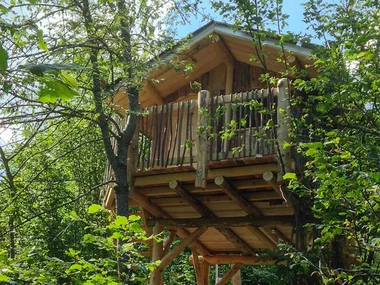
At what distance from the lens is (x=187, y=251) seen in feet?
60.4

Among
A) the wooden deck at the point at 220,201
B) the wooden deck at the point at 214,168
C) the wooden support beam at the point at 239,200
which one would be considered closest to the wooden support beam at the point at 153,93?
the wooden deck at the point at 214,168

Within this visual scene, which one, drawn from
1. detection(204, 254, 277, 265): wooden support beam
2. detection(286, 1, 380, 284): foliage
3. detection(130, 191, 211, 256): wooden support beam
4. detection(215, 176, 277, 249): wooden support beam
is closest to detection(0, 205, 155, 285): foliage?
detection(286, 1, 380, 284): foliage

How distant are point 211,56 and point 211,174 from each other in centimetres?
364

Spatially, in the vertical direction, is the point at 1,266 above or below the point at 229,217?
below

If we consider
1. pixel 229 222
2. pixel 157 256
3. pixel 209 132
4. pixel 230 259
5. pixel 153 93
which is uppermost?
pixel 153 93

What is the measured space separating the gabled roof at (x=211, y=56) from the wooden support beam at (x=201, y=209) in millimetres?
1838

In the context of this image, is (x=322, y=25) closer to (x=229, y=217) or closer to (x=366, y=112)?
(x=366, y=112)

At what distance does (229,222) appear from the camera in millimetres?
7973

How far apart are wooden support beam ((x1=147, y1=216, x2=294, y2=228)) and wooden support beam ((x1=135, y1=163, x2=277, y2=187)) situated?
1250mm

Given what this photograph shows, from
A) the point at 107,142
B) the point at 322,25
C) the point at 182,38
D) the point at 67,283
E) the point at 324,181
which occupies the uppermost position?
the point at 182,38

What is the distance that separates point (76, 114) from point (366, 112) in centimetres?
319

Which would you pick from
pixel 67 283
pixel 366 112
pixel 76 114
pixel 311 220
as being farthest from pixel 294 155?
pixel 67 283

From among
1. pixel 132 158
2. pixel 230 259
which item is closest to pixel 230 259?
pixel 230 259

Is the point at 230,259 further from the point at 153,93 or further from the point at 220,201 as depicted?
the point at 153,93
